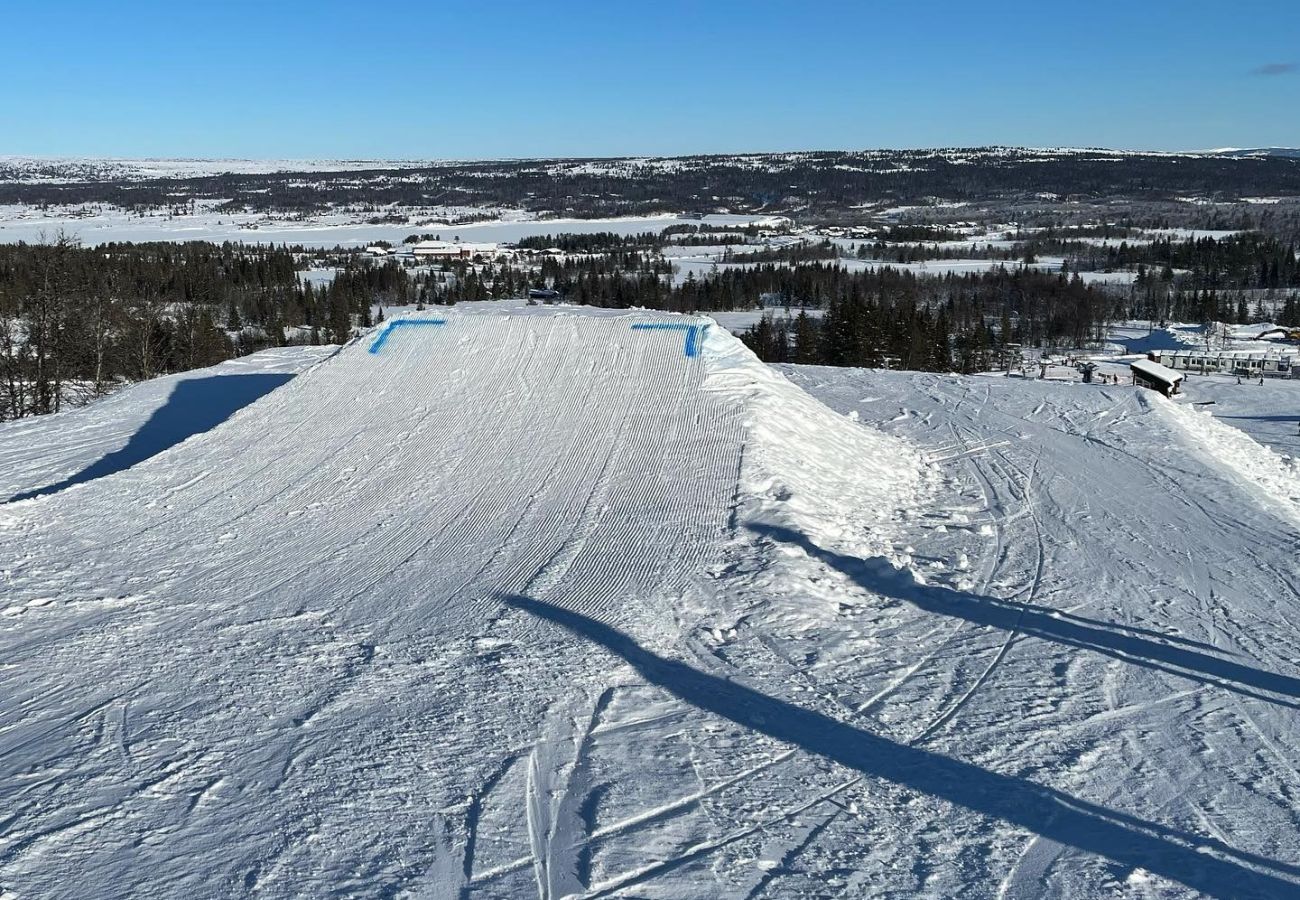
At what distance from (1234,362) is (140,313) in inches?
2371

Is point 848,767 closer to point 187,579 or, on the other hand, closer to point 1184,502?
point 187,579

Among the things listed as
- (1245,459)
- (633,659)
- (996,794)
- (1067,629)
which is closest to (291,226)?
(1245,459)

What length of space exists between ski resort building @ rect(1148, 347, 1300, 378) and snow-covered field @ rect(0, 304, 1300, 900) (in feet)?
155

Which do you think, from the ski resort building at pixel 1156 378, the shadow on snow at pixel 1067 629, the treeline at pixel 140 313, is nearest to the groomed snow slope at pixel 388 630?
the shadow on snow at pixel 1067 629

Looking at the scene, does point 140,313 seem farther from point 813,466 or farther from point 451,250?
point 451,250

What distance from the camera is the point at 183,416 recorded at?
16781 mm

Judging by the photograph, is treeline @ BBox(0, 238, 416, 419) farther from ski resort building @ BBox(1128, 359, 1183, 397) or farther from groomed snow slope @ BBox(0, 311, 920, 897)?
ski resort building @ BBox(1128, 359, 1183, 397)

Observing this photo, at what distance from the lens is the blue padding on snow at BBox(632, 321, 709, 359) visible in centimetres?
1477

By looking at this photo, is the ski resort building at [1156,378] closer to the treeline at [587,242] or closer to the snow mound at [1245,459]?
the snow mound at [1245,459]

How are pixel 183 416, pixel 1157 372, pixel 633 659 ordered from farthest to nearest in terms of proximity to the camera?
pixel 1157 372, pixel 183 416, pixel 633 659

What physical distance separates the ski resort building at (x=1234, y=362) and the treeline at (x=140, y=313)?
51750mm

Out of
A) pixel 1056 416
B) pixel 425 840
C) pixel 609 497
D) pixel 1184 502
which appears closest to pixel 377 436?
pixel 609 497

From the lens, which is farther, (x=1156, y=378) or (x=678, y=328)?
(x=1156, y=378)

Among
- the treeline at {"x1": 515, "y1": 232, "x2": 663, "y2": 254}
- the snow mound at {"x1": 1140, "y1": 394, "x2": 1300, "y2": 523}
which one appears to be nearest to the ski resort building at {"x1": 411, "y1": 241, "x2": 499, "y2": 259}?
the treeline at {"x1": 515, "y1": 232, "x2": 663, "y2": 254}
